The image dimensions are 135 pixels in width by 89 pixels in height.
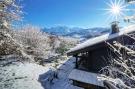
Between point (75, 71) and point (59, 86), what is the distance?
6.61ft

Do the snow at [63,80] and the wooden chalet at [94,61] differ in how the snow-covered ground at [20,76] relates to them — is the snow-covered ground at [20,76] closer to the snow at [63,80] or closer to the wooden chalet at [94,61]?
the wooden chalet at [94,61]

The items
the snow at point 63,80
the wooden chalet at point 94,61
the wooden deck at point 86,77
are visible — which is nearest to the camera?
the wooden deck at point 86,77

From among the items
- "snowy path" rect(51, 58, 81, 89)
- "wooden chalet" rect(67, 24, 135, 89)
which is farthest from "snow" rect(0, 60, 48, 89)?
"snowy path" rect(51, 58, 81, 89)

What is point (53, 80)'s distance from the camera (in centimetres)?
2169

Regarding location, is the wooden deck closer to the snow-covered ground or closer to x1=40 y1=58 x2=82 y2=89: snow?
x1=40 y1=58 x2=82 y2=89: snow

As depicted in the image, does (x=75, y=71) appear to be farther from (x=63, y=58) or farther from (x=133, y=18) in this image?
(x=133, y=18)

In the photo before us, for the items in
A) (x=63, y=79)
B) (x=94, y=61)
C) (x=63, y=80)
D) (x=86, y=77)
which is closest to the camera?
(x=86, y=77)

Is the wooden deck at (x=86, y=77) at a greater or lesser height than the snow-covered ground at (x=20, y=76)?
lesser

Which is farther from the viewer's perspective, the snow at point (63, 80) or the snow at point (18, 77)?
the snow at point (63, 80)

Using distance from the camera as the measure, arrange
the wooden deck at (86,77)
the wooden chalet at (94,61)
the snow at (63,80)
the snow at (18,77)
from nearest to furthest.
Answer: the snow at (18,77) < the wooden deck at (86,77) < the wooden chalet at (94,61) < the snow at (63,80)

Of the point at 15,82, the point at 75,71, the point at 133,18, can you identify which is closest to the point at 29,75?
the point at 15,82

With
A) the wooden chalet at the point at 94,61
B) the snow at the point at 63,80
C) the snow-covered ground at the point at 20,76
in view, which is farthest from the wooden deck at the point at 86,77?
the snow-covered ground at the point at 20,76

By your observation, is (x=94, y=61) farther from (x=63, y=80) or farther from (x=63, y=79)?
(x=63, y=79)

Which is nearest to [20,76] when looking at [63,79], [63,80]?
[63,80]
